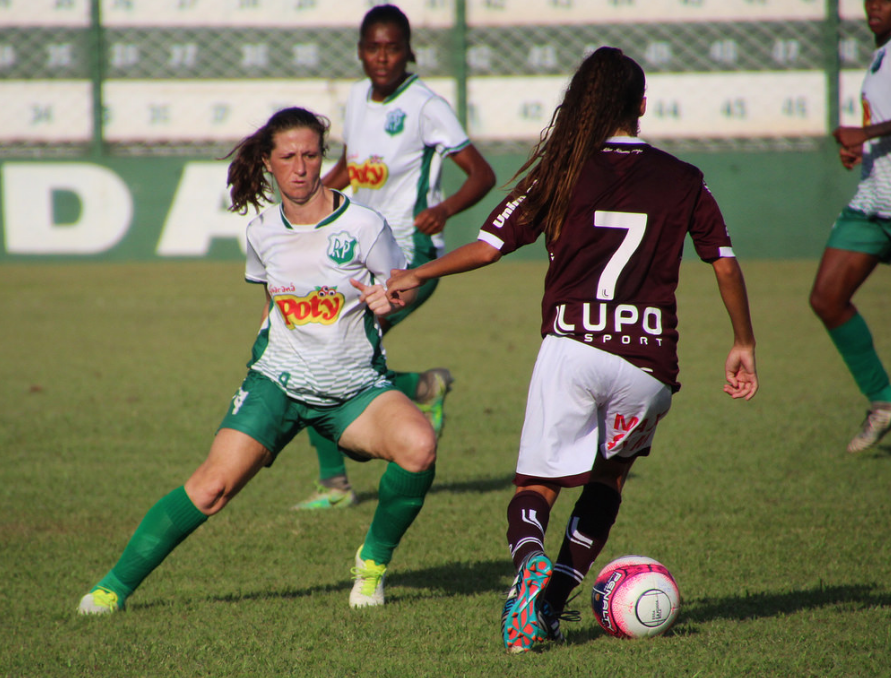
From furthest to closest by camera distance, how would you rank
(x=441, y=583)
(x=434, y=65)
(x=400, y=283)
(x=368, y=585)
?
(x=434, y=65) < (x=441, y=583) < (x=368, y=585) < (x=400, y=283)

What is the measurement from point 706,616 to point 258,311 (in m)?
9.78

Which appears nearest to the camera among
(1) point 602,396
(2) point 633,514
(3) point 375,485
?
(1) point 602,396

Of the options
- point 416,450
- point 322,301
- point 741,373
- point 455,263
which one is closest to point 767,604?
point 741,373

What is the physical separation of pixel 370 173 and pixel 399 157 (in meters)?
0.18

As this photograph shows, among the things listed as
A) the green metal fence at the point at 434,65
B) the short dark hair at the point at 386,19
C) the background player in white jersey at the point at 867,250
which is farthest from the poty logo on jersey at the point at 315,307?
the green metal fence at the point at 434,65

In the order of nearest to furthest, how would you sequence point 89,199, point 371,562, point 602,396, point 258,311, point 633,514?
point 602,396
point 371,562
point 633,514
point 258,311
point 89,199

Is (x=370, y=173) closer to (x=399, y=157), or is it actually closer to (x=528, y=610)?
(x=399, y=157)

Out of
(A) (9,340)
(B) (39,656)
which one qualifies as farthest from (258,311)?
(B) (39,656)

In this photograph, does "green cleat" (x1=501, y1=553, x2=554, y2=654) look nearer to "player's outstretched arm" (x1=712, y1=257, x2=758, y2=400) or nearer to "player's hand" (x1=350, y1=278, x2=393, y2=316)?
"player's outstretched arm" (x1=712, y1=257, x2=758, y2=400)

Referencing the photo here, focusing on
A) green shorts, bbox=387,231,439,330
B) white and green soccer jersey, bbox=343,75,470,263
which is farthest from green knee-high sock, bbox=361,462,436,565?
white and green soccer jersey, bbox=343,75,470,263

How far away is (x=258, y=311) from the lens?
12727 mm

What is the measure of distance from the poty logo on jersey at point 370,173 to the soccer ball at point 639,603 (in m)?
2.89

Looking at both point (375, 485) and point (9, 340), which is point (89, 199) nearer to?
point (9, 340)

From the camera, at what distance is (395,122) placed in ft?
18.2
